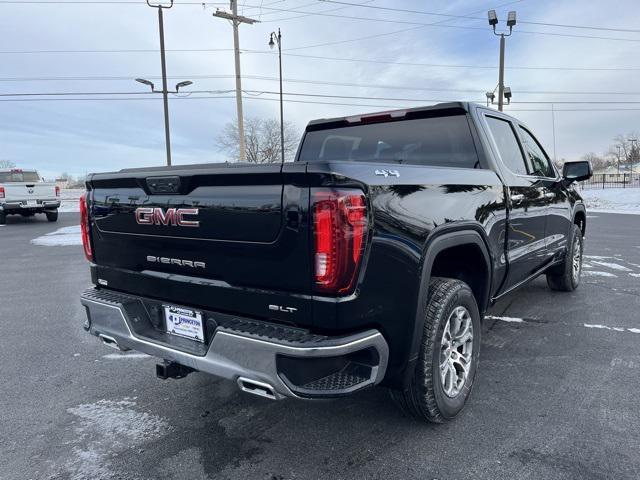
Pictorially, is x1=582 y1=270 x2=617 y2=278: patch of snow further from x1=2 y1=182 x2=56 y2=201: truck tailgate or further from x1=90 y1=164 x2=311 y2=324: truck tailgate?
x1=2 y1=182 x2=56 y2=201: truck tailgate

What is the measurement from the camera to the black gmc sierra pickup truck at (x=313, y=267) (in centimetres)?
210

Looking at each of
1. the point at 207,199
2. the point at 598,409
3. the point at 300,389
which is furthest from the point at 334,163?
the point at 598,409

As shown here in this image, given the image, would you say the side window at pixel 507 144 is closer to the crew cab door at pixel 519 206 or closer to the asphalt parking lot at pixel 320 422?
the crew cab door at pixel 519 206

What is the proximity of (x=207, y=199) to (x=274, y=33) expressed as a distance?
2388 centimetres

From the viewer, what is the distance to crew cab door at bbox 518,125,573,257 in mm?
4453

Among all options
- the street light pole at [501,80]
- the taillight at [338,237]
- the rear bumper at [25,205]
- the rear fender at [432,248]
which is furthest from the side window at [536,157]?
the rear bumper at [25,205]

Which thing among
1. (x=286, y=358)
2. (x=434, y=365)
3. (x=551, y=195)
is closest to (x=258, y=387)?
(x=286, y=358)

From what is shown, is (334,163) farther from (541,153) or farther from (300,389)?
(541,153)

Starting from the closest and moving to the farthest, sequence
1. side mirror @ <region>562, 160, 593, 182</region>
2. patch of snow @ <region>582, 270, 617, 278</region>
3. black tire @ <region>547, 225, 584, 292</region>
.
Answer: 1. side mirror @ <region>562, 160, 593, 182</region>
2. black tire @ <region>547, 225, 584, 292</region>
3. patch of snow @ <region>582, 270, 617, 278</region>

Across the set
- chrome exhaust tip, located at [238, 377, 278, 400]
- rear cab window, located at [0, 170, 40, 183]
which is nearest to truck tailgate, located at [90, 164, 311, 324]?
chrome exhaust tip, located at [238, 377, 278, 400]

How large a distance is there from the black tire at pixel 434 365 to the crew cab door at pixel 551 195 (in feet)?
6.91

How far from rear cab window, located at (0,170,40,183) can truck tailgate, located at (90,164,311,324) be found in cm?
1701

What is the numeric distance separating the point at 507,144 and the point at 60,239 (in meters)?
12.0

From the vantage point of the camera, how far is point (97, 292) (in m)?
3.12
